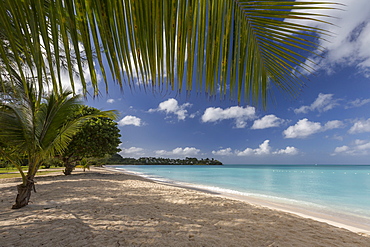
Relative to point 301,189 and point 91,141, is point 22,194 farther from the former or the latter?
point 301,189

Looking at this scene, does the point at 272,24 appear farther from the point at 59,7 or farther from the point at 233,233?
the point at 233,233

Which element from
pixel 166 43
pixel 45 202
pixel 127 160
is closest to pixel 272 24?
pixel 166 43

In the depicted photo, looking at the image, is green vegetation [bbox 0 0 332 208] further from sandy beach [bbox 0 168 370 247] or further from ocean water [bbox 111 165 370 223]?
ocean water [bbox 111 165 370 223]

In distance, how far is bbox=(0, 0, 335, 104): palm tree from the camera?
0.60 m

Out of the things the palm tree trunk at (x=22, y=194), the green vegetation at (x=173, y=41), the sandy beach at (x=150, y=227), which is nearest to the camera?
the green vegetation at (x=173, y=41)

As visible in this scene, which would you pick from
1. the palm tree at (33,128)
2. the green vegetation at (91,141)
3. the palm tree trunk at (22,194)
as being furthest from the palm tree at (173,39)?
the green vegetation at (91,141)

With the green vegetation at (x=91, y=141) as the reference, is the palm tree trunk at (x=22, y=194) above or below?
below

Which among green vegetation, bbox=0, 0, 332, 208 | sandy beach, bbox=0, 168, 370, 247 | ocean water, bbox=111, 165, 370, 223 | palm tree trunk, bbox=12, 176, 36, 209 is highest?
green vegetation, bbox=0, 0, 332, 208

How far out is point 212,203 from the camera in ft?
19.1

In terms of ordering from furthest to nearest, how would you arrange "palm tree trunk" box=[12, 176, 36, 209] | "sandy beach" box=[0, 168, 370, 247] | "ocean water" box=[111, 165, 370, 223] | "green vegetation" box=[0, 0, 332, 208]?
"ocean water" box=[111, 165, 370, 223], "palm tree trunk" box=[12, 176, 36, 209], "sandy beach" box=[0, 168, 370, 247], "green vegetation" box=[0, 0, 332, 208]

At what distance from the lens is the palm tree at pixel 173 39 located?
23.5 inches

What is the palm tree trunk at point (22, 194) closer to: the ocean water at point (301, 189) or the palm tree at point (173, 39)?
the palm tree at point (173, 39)

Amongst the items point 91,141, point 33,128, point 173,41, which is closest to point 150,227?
point 33,128

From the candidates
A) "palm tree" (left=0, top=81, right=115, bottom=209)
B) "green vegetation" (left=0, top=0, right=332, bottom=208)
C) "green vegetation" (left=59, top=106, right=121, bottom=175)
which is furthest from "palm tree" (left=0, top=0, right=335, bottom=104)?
"green vegetation" (left=59, top=106, right=121, bottom=175)
